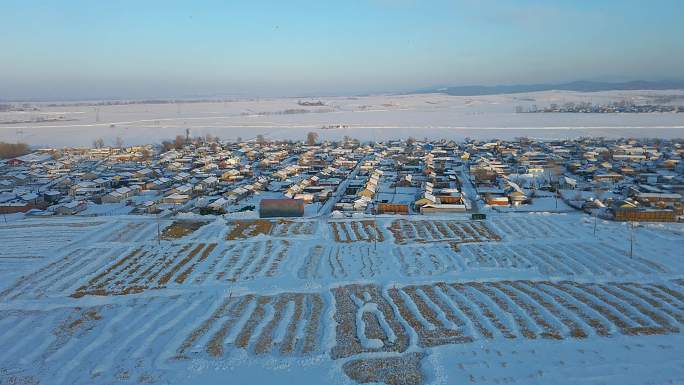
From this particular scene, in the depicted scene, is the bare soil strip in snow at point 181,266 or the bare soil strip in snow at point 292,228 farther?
the bare soil strip in snow at point 292,228

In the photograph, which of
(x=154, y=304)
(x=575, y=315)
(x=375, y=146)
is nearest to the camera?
(x=575, y=315)

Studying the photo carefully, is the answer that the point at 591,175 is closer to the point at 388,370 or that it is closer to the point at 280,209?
the point at 280,209

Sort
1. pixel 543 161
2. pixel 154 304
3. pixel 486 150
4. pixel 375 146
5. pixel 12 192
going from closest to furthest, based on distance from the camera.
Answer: pixel 154 304 < pixel 12 192 < pixel 543 161 < pixel 486 150 < pixel 375 146

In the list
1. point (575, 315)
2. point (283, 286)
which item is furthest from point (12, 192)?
point (575, 315)

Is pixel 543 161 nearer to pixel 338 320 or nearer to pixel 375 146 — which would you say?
pixel 375 146

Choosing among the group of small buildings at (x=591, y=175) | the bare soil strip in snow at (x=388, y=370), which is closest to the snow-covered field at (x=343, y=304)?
the bare soil strip in snow at (x=388, y=370)

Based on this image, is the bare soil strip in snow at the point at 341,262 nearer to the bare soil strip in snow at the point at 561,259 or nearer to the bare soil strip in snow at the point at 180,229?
the bare soil strip in snow at the point at 561,259

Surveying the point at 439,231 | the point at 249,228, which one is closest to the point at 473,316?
the point at 439,231

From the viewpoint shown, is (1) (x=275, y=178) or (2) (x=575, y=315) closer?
(2) (x=575, y=315)
